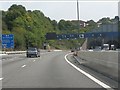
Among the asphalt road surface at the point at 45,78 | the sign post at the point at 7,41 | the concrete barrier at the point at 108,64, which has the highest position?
the sign post at the point at 7,41

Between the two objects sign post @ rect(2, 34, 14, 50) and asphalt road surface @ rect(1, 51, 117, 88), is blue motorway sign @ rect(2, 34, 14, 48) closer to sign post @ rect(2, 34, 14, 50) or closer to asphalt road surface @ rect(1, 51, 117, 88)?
sign post @ rect(2, 34, 14, 50)

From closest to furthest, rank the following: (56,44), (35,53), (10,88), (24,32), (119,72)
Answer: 1. (10,88)
2. (119,72)
3. (35,53)
4. (24,32)
5. (56,44)

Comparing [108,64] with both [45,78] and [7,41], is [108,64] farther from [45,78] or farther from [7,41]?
[7,41]

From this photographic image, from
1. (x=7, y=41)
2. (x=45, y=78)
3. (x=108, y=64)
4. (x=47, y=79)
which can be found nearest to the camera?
(x=47, y=79)

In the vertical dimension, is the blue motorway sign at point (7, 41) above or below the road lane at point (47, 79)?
above

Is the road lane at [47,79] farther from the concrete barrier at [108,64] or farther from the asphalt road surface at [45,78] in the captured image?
the concrete barrier at [108,64]

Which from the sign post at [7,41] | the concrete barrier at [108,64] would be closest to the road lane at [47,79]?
the concrete barrier at [108,64]

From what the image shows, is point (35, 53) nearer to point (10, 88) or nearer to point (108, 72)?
point (108, 72)

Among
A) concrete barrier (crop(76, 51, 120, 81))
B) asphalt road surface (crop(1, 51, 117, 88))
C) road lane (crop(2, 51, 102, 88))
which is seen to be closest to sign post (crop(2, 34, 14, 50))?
asphalt road surface (crop(1, 51, 117, 88))

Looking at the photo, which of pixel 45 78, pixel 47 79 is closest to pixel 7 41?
pixel 45 78

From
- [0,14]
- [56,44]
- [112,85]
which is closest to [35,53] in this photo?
[112,85]

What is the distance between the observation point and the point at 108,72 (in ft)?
62.1

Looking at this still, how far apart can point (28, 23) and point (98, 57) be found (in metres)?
128

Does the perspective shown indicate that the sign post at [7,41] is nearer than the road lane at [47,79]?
No
